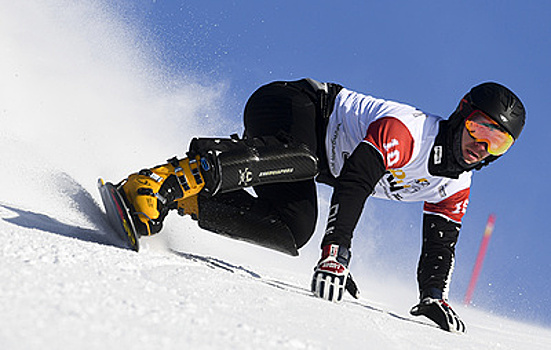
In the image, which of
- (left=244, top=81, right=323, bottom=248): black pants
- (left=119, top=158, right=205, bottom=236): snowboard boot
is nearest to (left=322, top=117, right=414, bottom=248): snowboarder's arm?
(left=244, top=81, right=323, bottom=248): black pants

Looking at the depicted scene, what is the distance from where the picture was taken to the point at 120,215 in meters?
2.21

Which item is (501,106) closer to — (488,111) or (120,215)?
(488,111)

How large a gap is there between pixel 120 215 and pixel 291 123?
3.48 feet

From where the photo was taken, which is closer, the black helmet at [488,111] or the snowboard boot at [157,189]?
the snowboard boot at [157,189]

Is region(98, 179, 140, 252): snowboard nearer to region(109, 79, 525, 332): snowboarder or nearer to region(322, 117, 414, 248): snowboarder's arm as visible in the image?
region(109, 79, 525, 332): snowboarder

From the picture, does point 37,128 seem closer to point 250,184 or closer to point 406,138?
point 250,184

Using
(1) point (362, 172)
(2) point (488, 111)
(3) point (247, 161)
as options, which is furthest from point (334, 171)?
(2) point (488, 111)

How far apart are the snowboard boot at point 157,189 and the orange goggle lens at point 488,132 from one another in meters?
1.32

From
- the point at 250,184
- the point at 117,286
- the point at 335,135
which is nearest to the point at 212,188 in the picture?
the point at 250,184

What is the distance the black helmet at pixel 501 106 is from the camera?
8.19 feet

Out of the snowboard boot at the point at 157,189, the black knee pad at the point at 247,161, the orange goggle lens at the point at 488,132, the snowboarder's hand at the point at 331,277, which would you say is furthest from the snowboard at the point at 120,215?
the orange goggle lens at the point at 488,132

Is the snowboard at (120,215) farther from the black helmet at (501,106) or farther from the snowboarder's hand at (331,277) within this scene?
the black helmet at (501,106)

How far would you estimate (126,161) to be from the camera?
16.0ft

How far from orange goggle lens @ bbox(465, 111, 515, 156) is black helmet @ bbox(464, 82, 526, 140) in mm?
23
